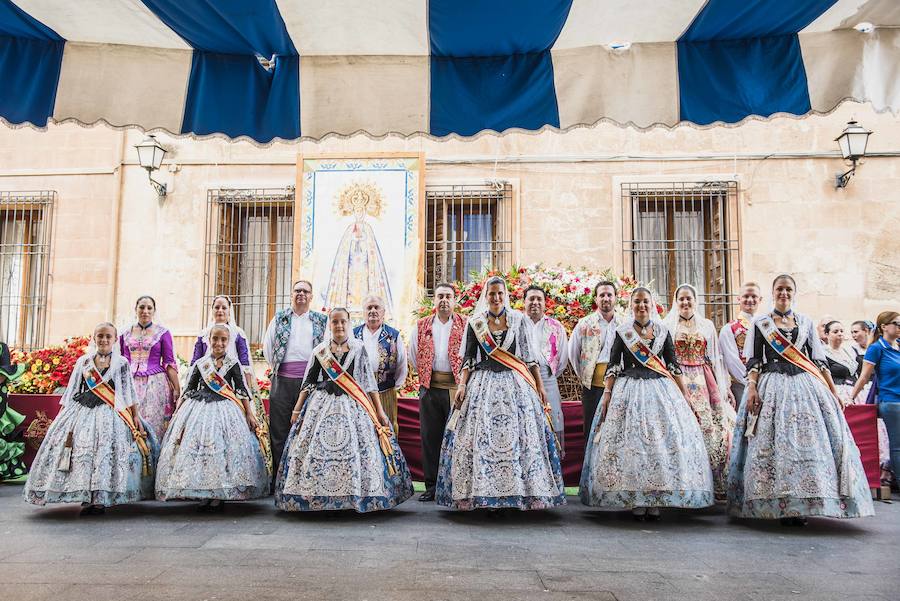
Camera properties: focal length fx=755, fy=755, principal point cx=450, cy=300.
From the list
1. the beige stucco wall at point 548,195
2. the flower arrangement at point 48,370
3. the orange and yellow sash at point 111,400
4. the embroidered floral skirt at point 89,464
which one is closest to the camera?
the embroidered floral skirt at point 89,464

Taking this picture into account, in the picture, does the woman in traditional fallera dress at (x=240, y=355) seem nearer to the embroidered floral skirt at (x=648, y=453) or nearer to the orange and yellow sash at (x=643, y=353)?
the embroidered floral skirt at (x=648, y=453)

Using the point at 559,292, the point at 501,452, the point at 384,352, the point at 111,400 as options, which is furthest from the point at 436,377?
the point at 111,400

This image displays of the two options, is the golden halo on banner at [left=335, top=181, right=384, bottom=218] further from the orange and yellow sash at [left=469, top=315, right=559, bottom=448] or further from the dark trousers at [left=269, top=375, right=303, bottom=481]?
the orange and yellow sash at [left=469, top=315, right=559, bottom=448]

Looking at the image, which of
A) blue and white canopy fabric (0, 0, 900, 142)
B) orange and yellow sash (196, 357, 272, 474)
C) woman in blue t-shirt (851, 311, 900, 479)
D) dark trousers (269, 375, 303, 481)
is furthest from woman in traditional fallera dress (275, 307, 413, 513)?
woman in blue t-shirt (851, 311, 900, 479)

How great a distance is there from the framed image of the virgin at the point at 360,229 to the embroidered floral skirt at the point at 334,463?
542 cm

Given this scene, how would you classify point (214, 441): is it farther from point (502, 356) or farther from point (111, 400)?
point (502, 356)

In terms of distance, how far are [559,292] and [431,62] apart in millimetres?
4689

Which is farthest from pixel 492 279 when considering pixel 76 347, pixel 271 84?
pixel 76 347

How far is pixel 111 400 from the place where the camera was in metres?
6.13

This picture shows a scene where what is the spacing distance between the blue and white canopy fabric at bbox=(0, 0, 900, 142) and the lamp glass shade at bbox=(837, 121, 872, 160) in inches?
351

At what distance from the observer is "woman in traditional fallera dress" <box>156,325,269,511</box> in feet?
19.6

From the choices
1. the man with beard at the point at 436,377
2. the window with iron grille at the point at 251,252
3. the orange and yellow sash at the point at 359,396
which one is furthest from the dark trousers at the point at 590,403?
the window with iron grille at the point at 251,252

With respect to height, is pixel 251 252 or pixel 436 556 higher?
pixel 251 252

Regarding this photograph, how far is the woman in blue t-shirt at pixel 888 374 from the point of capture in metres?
7.32
